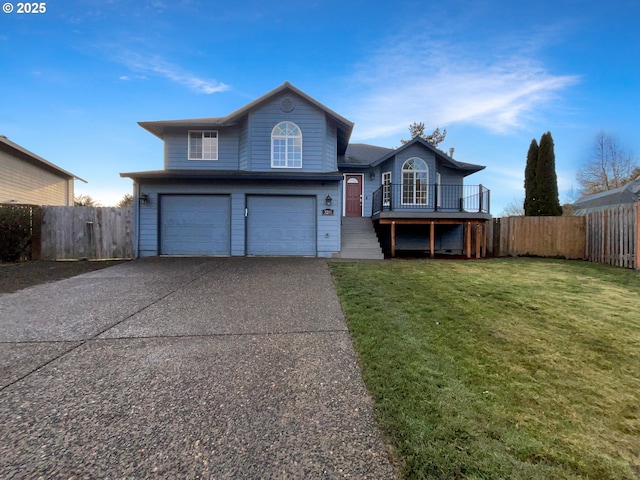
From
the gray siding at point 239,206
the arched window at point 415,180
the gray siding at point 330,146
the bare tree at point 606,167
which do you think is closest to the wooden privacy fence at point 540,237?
the arched window at point 415,180

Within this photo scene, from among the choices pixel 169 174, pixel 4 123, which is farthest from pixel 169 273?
pixel 4 123

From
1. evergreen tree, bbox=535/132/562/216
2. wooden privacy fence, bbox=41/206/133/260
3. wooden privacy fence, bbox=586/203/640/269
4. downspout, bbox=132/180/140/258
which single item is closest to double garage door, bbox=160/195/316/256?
downspout, bbox=132/180/140/258

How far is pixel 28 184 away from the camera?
17266 mm

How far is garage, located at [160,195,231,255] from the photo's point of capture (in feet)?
35.4

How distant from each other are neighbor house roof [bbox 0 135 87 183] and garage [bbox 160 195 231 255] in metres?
11.3

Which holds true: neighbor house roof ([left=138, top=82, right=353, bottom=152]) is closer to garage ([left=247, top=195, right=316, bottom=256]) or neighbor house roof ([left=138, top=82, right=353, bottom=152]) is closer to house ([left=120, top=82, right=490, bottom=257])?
house ([left=120, top=82, right=490, bottom=257])

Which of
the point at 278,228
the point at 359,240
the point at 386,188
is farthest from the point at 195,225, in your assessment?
the point at 386,188

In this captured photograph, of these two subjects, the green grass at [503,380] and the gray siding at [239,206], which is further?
the gray siding at [239,206]

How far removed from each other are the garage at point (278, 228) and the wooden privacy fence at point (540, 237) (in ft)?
27.6

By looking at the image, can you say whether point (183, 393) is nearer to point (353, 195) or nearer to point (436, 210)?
point (436, 210)

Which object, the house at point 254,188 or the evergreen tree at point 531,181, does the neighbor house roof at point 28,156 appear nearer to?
the house at point 254,188

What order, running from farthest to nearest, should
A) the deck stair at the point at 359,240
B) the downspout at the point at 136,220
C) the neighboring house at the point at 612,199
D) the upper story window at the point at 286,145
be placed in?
the neighboring house at the point at 612,199
the upper story window at the point at 286,145
the deck stair at the point at 359,240
the downspout at the point at 136,220

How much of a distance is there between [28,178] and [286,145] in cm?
1679

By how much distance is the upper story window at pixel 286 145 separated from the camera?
11.3 m
